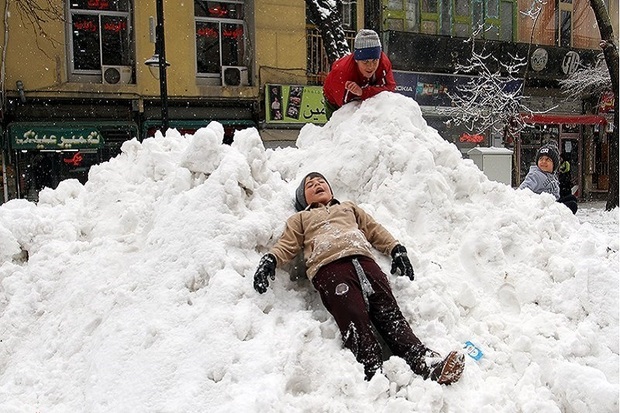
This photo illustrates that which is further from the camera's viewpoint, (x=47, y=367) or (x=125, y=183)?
(x=125, y=183)

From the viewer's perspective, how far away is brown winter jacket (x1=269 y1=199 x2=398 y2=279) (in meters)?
3.64

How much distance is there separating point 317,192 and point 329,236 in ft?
1.68

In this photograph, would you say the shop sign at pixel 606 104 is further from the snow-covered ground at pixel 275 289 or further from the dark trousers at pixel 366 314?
the dark trousers at pixel 366 314

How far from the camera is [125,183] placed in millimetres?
5203

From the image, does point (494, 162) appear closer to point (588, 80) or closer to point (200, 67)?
point (200, 67)

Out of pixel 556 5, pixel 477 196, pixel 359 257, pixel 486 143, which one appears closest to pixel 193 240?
pixel 359 257

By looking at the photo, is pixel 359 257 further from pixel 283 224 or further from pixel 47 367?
pixel 47 367

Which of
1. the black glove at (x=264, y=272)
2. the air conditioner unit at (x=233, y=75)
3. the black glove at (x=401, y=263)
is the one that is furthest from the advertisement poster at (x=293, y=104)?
the black glove at (x=264, y=272)

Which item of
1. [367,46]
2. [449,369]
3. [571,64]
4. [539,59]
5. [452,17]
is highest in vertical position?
[452,17]

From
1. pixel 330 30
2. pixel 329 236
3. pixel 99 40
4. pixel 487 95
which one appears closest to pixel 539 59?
pixel 487 95

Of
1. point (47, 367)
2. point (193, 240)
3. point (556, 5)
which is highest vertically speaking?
point (556, 5)

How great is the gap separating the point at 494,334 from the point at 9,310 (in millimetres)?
3311

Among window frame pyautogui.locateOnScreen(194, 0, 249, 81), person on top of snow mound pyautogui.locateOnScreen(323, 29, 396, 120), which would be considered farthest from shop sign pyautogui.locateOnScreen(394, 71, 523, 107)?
person on top of snow mound pyautogui.locateOnScreen(323, 29, 396, 120)

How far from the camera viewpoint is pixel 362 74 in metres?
5.41
